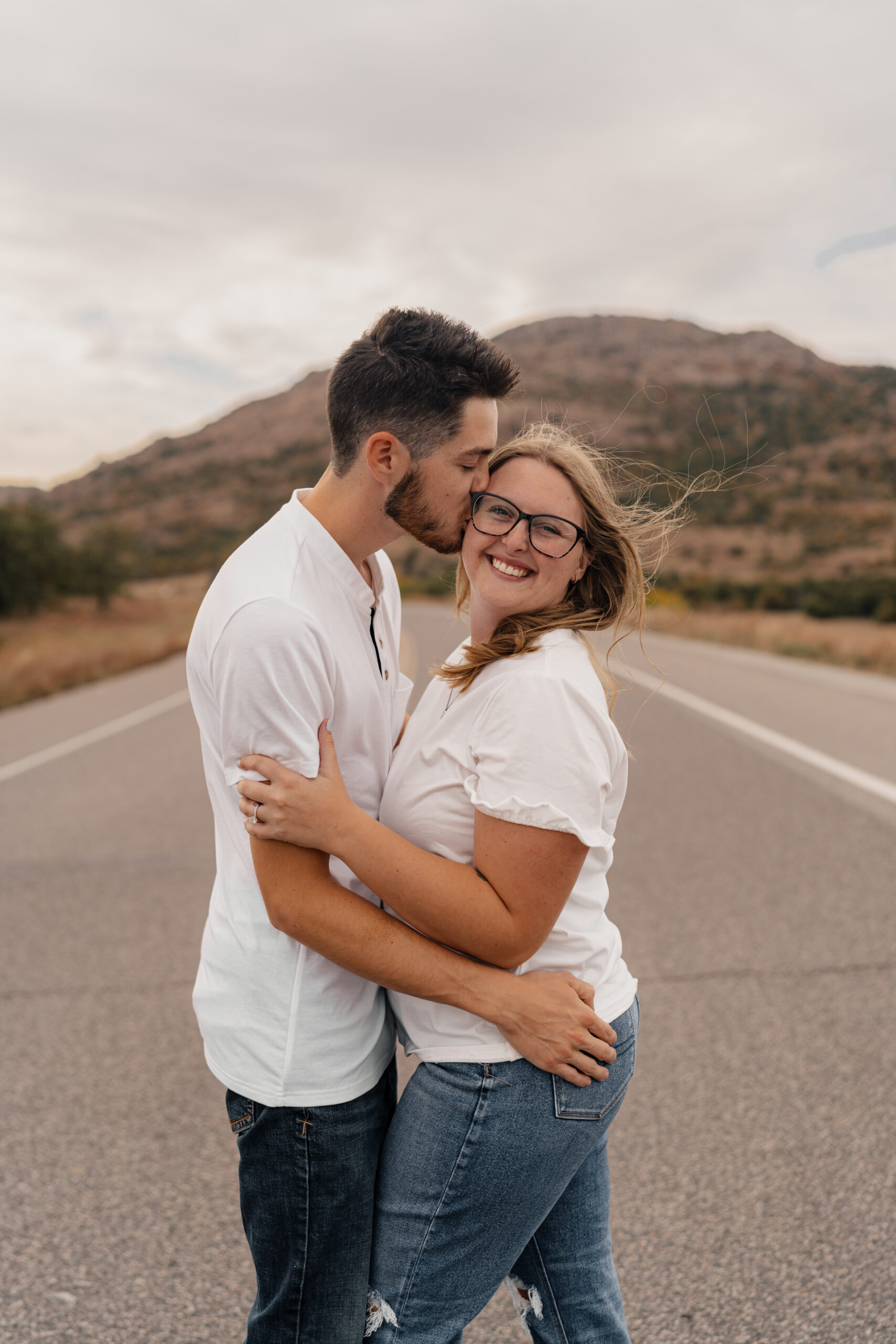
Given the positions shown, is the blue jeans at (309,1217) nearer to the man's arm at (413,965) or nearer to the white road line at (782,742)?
the man's arm at (413,965)

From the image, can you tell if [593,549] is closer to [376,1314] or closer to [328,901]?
[328,901]

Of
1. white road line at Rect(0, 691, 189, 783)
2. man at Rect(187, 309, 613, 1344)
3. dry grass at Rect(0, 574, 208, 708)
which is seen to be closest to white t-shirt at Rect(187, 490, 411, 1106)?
man at Rect(187, 309, 613, 1344)

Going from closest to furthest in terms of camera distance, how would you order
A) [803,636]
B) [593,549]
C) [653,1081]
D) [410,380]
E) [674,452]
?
[410,380], [593,549], [653,1081], [803,636], [674,452]

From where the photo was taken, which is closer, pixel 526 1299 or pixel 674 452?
pixel 526 1299

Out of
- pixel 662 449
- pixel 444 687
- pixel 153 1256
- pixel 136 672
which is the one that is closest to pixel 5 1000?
pixel 153 1256

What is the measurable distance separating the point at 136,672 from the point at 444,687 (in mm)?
18991

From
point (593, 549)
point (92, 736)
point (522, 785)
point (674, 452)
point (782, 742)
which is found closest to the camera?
point (522, 785)

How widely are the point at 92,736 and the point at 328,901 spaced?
1041 cm

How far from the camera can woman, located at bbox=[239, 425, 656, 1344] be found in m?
1.57

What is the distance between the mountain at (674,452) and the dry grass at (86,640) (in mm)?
7958

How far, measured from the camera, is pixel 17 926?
5289 mm

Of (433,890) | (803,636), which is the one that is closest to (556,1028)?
(433,890)

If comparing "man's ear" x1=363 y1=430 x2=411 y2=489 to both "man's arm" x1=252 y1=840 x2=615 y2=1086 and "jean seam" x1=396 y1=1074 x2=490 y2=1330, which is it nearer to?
"man's arm" x1=252 y1=840 x2=615 y2=1086

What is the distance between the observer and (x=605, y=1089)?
1.72 metres
